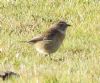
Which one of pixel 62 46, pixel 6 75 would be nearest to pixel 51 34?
pixel 62 46

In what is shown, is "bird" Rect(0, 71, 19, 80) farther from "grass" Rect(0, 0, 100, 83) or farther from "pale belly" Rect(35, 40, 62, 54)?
"pale belly" Rect(35, 40, 62, 54)

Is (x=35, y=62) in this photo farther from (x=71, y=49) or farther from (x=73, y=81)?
(x=73, y=81)

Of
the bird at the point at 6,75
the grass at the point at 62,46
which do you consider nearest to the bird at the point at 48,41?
the grass at the point at 62,46

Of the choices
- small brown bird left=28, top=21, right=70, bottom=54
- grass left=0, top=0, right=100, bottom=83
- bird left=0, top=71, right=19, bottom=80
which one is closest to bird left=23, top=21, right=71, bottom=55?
small brown bird left=28, top=21, right=70, bottom=54

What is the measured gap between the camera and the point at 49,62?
9.16 m

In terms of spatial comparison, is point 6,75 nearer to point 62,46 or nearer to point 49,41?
point 49,41

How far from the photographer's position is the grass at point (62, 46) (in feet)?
25.0

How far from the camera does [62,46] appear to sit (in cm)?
1025

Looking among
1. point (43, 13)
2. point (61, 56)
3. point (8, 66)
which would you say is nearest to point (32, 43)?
point (61, 56)

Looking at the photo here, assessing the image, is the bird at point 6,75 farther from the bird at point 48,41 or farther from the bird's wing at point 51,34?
the bird's wing at point 51,34

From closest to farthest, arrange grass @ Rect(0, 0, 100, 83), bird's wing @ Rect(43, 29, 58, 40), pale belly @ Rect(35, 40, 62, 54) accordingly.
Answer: grass @ Rect(0, 0, 100, 83) → pale belly @ Rect(35, 40, 62, 54) → bird's wing @ Rect(43, 29, 58, 40)

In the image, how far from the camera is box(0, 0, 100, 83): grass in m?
7.62

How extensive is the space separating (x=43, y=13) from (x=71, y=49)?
238 centimetres

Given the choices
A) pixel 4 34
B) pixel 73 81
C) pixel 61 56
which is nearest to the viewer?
pixel 73 81
